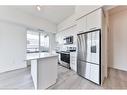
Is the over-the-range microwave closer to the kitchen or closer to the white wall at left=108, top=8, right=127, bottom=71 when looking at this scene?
the kitchen

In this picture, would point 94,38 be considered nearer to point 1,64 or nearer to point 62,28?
point 62,28

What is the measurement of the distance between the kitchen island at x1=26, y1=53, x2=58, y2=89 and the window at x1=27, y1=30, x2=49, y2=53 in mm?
3362

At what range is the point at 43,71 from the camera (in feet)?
9.02

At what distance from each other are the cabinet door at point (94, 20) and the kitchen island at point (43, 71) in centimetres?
173

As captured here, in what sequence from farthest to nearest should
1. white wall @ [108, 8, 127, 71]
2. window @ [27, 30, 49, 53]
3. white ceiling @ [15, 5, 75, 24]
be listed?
window @ [27, 30, 49, 53], white wall @ [108, 8, 127, 71], white ceiling @ [15, 5, 75, 24]

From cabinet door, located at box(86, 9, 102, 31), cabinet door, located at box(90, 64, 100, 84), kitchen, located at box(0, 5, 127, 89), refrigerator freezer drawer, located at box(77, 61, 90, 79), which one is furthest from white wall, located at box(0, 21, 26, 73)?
cabinet door, located at box(90, 64, 100, 84)

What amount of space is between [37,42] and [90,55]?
4.07 metres

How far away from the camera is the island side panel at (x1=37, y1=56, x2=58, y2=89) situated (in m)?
2.63

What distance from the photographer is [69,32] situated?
5844 mm

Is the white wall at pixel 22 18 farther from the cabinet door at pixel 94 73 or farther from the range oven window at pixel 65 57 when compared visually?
the cabinet door at pixel 94 73

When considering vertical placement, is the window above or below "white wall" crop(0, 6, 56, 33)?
below

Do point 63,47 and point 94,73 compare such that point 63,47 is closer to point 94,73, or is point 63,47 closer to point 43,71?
point 94,73

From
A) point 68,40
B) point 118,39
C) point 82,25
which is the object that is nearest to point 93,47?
point 82,25

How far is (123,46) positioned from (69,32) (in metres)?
2.87
